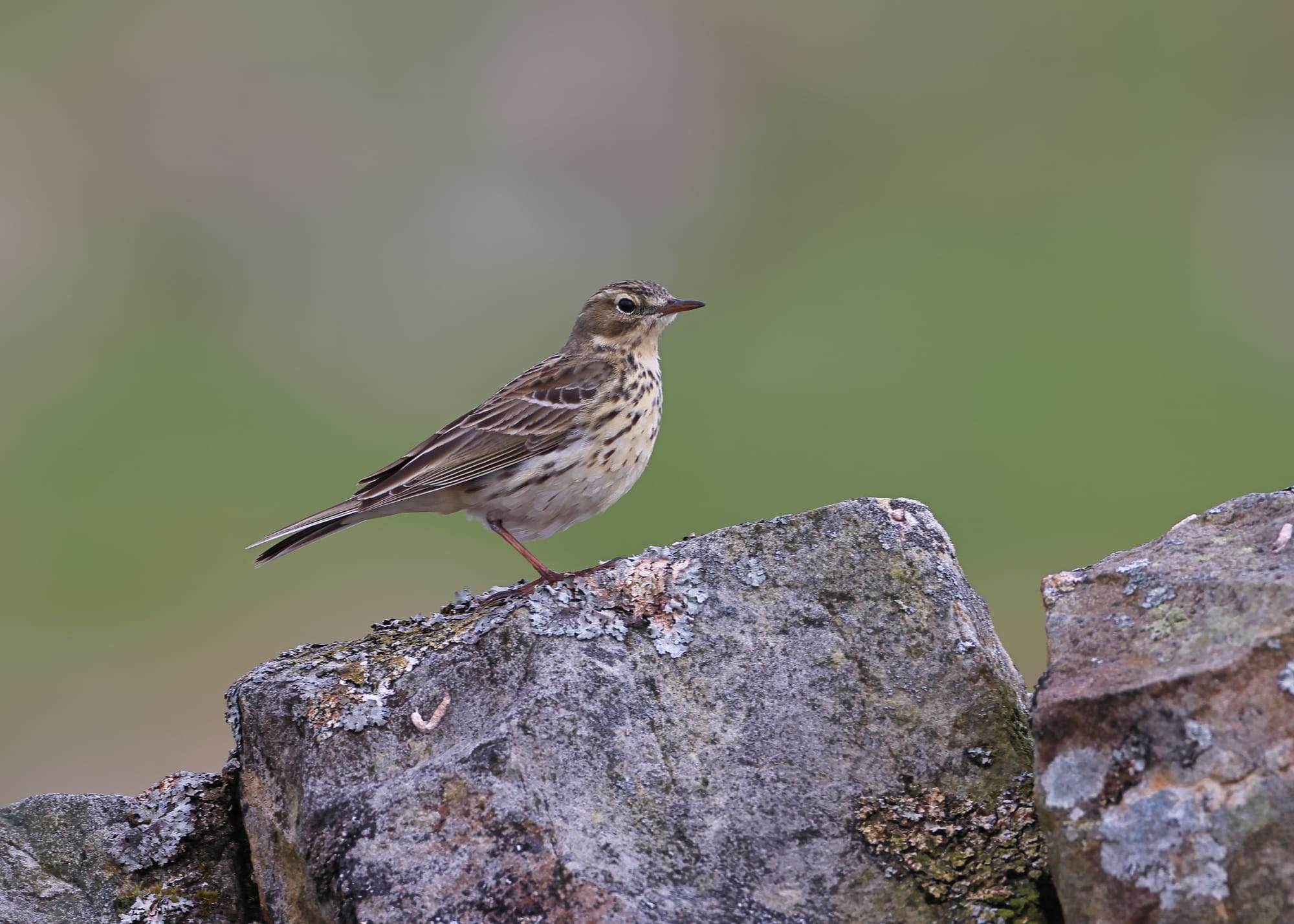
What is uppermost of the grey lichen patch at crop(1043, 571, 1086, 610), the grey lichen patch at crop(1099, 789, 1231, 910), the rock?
the rock

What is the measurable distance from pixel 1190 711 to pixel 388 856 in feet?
6.42

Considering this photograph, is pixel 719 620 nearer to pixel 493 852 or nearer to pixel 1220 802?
pixel 493 852

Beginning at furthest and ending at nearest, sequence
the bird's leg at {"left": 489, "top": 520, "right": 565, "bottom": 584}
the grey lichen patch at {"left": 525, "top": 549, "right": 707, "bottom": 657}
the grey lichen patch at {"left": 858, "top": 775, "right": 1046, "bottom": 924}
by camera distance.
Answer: the bird's leg at {"left": 489, "top": 520, "right": 565, "bottom": 584} < the grey lichen patch at {"left": 525, "top": 549, "right": 707, "bottom": 657} < the grey lichen patch at {"left": 858, "top": 775, "right": 1046, "bottom": 924}

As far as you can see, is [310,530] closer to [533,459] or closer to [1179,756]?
[533,459]

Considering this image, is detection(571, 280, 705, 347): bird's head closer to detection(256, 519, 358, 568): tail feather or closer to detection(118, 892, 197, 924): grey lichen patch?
detection(256, 519, 358, 568): tail feather

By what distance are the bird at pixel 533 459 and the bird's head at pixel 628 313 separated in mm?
255

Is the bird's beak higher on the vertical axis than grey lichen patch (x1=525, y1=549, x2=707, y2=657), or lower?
higher

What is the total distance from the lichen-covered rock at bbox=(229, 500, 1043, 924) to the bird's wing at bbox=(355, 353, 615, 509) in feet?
6.10

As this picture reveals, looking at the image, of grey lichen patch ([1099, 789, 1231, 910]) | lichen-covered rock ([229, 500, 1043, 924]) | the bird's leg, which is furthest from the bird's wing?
grey lichen patch ([1099, 789, 1231, 910])

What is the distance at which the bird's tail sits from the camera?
599 cm

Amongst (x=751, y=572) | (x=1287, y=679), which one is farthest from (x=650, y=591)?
(x=1287, y=679)

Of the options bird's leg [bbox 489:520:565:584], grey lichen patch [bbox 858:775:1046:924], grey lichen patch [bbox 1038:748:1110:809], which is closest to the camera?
grey lichen patch [bbox 1038:748:1110:809]

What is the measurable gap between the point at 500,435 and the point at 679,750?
304 cm

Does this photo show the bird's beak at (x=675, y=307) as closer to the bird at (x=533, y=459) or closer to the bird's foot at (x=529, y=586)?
the bird at (x=533, y=459)
